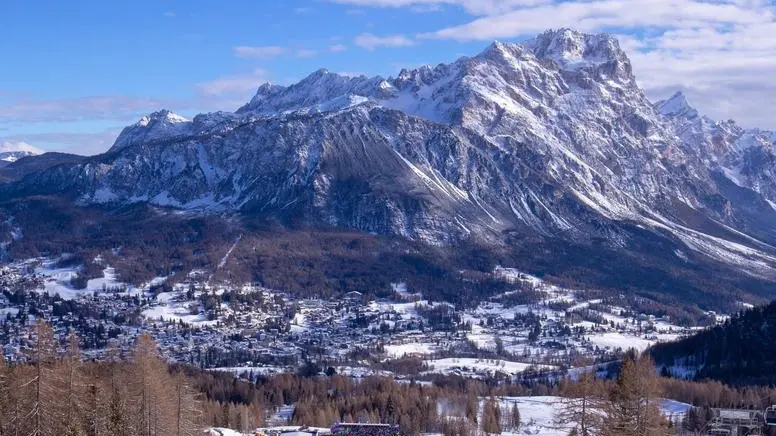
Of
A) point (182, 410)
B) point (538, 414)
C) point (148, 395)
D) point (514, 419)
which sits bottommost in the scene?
point (538, 414)

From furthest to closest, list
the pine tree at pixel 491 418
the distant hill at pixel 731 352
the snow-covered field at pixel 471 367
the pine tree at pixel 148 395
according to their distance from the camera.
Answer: the snow-covered field at pixel 471 367, the distant hill at pixel 731 352, the pine tree at pixel 491 418, the pine tree at pixel 148 395

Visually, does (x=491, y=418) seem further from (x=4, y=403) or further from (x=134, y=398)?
(x=4, y=403)

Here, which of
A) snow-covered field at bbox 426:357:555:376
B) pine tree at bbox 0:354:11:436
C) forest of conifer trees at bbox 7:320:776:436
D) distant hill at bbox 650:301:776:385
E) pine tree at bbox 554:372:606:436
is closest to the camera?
forest of conifer trees at bbox 7:320:776:436

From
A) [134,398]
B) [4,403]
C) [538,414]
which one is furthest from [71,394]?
[538,414]

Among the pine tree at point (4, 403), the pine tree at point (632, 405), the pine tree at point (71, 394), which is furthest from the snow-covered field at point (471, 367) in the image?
the pine tree at point (632, 405)

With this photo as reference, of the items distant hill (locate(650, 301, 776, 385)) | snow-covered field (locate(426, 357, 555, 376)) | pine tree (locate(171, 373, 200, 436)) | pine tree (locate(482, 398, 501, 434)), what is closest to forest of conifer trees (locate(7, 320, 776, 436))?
pine tree (locate(171, 373, 200, 436))

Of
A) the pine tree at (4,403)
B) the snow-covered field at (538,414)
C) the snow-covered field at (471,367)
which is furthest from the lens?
the snow-covered field at (471,367)

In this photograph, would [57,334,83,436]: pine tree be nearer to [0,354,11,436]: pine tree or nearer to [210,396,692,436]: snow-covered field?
[0,354,11,436]: pine tree

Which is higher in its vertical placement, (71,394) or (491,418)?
(71,394)

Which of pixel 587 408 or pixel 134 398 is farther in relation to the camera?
pixel 134 398

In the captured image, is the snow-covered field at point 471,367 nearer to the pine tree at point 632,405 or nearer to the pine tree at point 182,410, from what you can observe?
the pine tree at point 182,410
